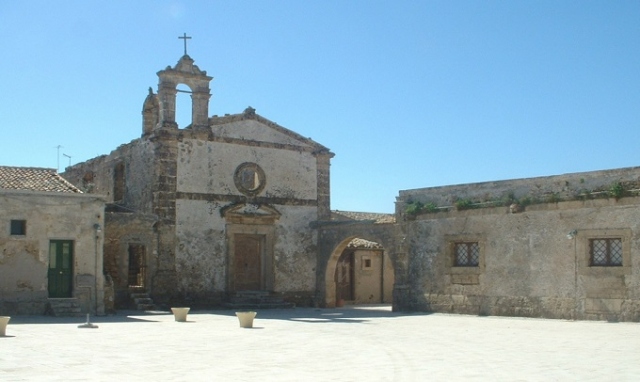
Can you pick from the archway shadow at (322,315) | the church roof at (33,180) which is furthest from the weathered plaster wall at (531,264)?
the church roof at (33,180)

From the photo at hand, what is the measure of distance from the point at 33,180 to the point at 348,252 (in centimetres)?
1417

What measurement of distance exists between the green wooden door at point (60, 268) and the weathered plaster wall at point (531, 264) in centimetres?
1058

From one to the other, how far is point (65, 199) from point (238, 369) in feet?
43.8

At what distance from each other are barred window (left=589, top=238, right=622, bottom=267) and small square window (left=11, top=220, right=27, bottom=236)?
15.4 metres

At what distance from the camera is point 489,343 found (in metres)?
14.5

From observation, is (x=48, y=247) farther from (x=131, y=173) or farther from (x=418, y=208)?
(x=418, y=208)

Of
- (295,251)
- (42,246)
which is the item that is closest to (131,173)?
(295,251)

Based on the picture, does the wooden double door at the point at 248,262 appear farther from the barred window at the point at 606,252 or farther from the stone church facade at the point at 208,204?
the barred window at the point at 606,252

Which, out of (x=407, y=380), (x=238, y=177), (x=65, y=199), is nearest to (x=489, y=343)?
(x=407, y=380)

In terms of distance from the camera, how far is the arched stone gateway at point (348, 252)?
25797mm

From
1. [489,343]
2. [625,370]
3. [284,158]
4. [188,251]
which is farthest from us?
[284,158]

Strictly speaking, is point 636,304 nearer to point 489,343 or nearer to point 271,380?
point 489,343

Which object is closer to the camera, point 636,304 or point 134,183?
point 636,304

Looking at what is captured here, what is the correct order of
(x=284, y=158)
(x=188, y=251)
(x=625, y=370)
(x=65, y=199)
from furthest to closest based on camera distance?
1. (x=284, y=158)
2. (x=188, y=251)
3. (x=65, y=199)
4. (x=625, y=370)
